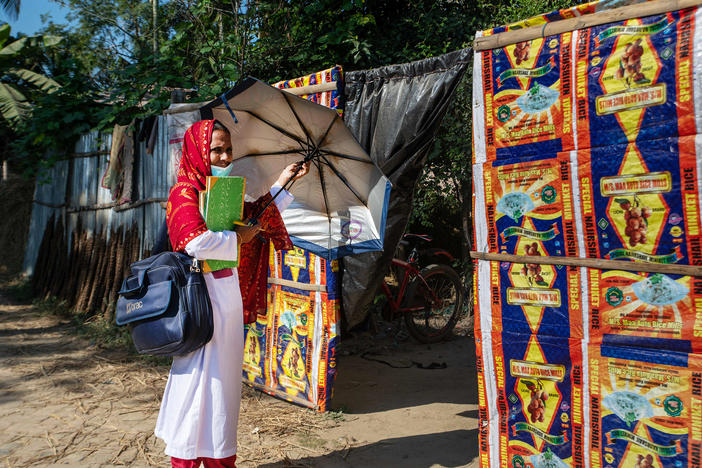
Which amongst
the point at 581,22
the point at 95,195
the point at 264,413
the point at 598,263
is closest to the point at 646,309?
the point at 598,263

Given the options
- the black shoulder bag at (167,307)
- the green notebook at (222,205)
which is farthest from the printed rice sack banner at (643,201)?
the black shoulder bag at (167,307)

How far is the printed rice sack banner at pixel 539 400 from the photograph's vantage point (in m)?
2.69

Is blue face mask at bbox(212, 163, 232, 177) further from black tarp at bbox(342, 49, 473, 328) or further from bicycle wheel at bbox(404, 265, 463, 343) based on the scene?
bicycle wheel at bbox(404, 265, 463, 343)

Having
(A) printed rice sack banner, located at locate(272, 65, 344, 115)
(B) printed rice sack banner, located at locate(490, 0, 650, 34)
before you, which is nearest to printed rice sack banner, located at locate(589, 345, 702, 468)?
(B) printed rice sack banner, located at locate(490, 0, 650, 34)

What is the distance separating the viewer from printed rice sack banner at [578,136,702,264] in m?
2.33

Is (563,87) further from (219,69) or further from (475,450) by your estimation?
(219,69)

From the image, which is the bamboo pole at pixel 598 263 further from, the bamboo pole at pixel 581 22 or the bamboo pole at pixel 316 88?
the bamboo pole at pixel 316 88

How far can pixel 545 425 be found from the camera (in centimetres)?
→ 279

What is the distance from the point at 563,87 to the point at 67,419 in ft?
13.4

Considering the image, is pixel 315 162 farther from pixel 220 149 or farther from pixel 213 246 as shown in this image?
pixel 213 246

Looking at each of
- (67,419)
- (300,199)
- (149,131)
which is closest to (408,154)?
(300,199)

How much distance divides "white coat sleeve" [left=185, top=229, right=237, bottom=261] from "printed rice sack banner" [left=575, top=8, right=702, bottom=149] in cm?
179

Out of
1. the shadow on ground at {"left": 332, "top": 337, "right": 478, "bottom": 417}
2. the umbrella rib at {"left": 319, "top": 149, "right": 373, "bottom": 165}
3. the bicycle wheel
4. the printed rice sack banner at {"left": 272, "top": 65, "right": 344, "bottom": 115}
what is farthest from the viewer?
the bicycle wheel

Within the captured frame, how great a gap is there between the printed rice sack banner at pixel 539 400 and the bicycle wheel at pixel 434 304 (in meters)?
3.04
